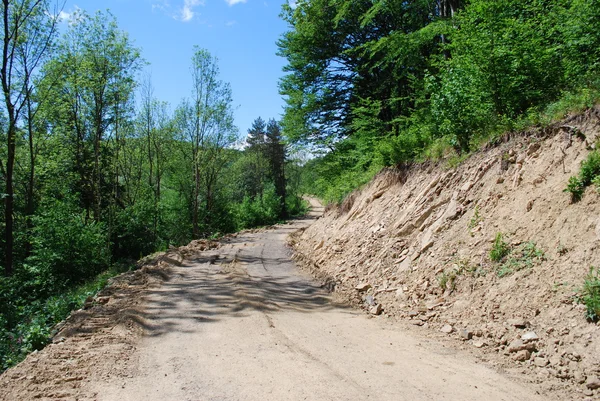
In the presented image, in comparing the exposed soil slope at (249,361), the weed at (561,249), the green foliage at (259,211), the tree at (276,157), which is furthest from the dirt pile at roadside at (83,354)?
the tree at (276,157)

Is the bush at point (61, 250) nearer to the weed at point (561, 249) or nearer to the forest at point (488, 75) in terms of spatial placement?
the forest at point (488, 75)

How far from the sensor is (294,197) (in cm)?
6147

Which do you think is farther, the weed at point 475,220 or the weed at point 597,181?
the weed at point 475,220

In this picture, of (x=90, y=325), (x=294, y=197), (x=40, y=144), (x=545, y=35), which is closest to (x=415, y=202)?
(x=545, y=35)

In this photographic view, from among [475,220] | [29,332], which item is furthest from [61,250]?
[475,220]

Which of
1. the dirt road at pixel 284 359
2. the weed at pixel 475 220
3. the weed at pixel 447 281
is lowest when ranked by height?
the dirt road at pixel 284 359

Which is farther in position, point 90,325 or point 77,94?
point 77,94

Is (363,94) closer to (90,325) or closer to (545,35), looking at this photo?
(545,35)

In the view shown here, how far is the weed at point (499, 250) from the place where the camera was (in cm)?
562

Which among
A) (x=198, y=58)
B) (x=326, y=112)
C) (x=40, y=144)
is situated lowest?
(x=40, y=144)

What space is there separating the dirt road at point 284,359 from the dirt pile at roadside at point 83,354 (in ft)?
0.70

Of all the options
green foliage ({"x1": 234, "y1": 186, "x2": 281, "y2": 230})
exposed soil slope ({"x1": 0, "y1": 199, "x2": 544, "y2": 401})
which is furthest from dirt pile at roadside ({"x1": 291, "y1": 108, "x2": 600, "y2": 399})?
green foliage ({"x1": 234, "y1": 186, "x2": 281, "y2": 230})

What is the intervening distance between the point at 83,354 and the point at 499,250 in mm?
6207

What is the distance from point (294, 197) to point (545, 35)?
54027mm
